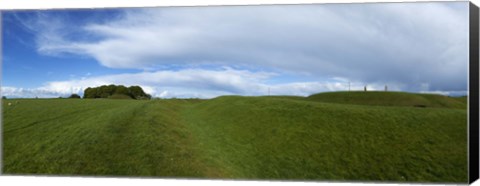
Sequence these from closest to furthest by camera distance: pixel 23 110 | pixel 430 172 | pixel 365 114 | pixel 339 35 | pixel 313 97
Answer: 1. pixel 430 172
2. pixel 339 35
3. pixel 313 97
4. pixel 365 114
5. pixel 23 110

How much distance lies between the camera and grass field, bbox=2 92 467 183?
42.4ft

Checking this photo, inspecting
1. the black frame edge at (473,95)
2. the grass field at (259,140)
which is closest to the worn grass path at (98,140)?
the grass field at (259,140)

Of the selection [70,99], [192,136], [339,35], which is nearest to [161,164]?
[192,136]

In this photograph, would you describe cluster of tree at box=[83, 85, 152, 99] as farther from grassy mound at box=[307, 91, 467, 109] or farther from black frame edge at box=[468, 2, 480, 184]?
black frame edge at box=[468, 2, 480, 184]

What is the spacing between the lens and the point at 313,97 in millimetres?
14688

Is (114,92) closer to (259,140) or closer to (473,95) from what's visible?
(259,140)

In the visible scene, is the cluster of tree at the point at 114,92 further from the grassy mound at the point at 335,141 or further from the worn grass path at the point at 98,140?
the grassy mound at the point at 335,141

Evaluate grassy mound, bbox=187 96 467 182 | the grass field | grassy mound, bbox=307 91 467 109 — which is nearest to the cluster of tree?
the grass field

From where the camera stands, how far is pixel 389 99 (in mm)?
13961

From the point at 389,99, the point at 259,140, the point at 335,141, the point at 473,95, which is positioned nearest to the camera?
the point at 473,95

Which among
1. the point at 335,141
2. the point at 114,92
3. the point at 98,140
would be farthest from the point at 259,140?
the point at 98,140

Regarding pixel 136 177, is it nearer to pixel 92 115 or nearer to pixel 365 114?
pixel 92 115

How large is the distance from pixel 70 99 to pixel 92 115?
468cm

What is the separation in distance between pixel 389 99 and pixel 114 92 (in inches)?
467
